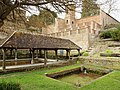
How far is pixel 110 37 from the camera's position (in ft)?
79.6

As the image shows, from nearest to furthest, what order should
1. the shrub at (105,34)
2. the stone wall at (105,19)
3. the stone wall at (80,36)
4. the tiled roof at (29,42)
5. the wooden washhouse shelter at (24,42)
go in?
1. the wooden washhouse shelter at (24,42)
2. the tiled roof at (29,42)
3. the stone wall at (80,36)
4. the shrub at (105,34)
5. the stone wall at (105,19)

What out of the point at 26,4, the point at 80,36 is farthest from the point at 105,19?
the point at 26,4

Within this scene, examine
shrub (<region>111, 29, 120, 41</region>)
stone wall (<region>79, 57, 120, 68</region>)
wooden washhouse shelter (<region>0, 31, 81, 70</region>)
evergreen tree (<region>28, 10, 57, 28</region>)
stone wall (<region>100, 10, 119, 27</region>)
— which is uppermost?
stone wall (<region>100, 10, 119, 27</region>)

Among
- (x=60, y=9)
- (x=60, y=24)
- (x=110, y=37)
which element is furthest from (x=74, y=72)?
(x=60, y=24)

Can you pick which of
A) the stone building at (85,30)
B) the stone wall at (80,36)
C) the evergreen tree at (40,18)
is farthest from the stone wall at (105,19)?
the evergreen tree at (40,18)

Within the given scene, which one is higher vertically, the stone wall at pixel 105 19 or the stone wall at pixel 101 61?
the stone wall at pixel 105 19

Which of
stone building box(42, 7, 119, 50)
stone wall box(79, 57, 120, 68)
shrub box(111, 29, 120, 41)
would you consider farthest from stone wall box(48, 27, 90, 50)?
stone wall box(79, 57, 120, 68)

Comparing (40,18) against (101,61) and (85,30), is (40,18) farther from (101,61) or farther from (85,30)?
(85,30)

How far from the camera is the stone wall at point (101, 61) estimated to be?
15.4m

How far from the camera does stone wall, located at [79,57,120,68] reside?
1538 cm

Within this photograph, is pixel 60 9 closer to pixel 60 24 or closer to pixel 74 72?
pixel 74 72

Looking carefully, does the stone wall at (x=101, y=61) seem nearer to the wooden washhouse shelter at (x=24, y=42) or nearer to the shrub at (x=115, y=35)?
the wooden washhouse shelter at (x=24, y=42)

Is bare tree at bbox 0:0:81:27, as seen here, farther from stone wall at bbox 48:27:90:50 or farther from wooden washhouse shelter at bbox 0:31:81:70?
stone wall at bbox 48:27:90:50

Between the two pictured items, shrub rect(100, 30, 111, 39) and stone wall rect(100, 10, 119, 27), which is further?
stone wall rect(100, 10, 119, 27)
